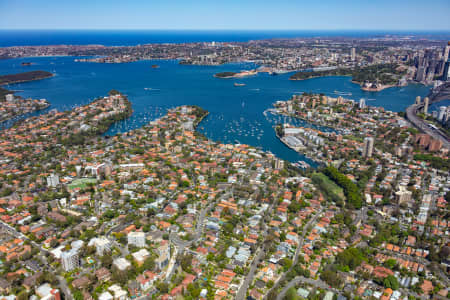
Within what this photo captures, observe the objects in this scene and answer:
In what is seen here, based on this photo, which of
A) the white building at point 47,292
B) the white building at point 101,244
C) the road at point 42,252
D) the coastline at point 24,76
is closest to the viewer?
the white building at point 47,292

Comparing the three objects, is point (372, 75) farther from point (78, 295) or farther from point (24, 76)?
point (24, 76)

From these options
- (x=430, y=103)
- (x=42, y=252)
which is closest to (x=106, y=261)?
(x=42, y=252)

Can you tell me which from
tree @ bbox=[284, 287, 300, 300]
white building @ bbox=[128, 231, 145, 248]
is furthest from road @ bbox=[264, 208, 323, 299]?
white building @ bbox=[128, 231, 145, 248]

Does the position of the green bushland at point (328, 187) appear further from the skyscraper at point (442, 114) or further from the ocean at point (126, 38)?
the ocean at point (126, 38)

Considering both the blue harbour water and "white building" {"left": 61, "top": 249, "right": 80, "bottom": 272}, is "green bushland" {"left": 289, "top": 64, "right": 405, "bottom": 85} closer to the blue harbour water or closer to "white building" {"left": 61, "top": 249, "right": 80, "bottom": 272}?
the blue harbour water

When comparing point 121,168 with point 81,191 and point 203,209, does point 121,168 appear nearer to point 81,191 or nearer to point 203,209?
point 81,191

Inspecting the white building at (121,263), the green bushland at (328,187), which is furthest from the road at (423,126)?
the white building at (121,263)

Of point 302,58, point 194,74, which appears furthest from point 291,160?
point 302,58
